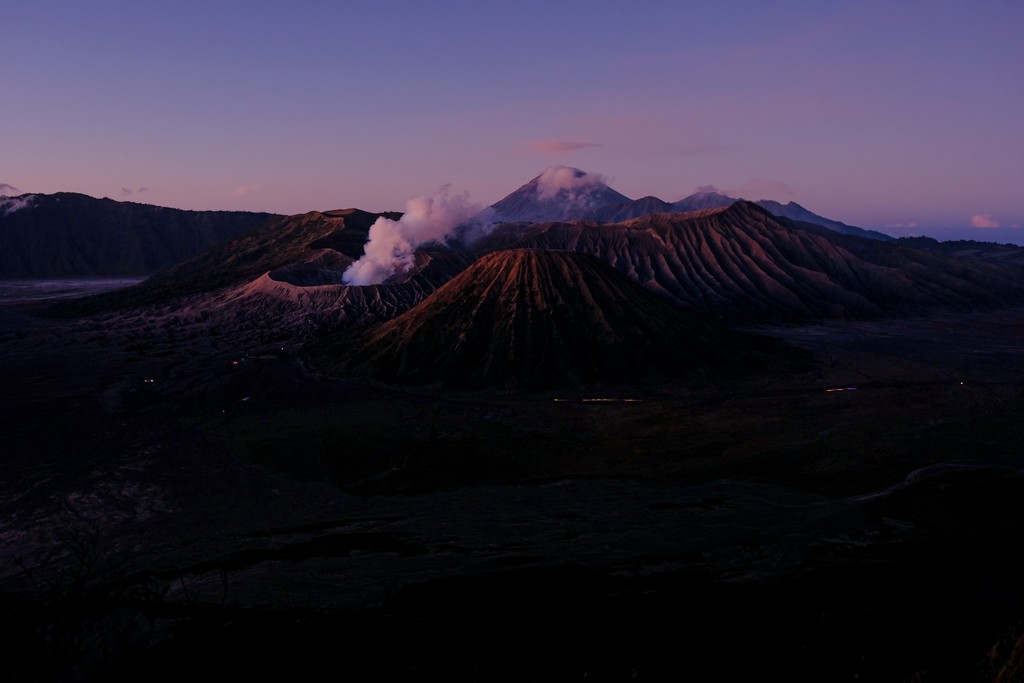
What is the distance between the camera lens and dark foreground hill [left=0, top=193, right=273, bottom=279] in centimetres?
13538

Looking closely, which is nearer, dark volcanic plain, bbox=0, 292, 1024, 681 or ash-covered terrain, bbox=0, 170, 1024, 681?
dark volcanic plain, bbox=0, 292, 1024, 681

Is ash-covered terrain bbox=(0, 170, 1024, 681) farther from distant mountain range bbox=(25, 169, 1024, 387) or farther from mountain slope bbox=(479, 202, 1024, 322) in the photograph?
mountain slope bbox=(479, 202, 1024, 322)

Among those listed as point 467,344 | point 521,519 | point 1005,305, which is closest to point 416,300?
point 467,344

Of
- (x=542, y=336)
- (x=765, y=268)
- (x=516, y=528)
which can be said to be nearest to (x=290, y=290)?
(x=542, y=336)

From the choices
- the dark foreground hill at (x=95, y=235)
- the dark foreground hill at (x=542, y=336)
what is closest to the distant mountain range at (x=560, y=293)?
the dark foreground hill at (x=542, y=336)

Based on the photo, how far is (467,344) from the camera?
132 ft

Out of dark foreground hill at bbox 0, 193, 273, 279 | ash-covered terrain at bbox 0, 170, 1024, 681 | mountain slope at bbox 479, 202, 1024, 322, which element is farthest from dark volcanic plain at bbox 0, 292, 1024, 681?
dark foreground hill at bbox 0, 193, 273, 279

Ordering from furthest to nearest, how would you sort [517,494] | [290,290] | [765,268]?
[765,268] < [290,290] < [517,494]

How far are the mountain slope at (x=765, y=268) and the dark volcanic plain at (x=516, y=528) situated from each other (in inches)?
1287

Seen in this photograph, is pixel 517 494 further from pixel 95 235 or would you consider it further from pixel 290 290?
pixel 95 235

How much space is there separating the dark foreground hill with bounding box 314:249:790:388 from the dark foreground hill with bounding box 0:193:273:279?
114951mm

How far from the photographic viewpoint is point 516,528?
55.4 feet

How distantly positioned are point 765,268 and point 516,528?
6828 cm

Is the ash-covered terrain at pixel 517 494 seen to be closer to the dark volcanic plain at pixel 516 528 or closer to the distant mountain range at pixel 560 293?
the dark volcanic plain at pixel 516 528
